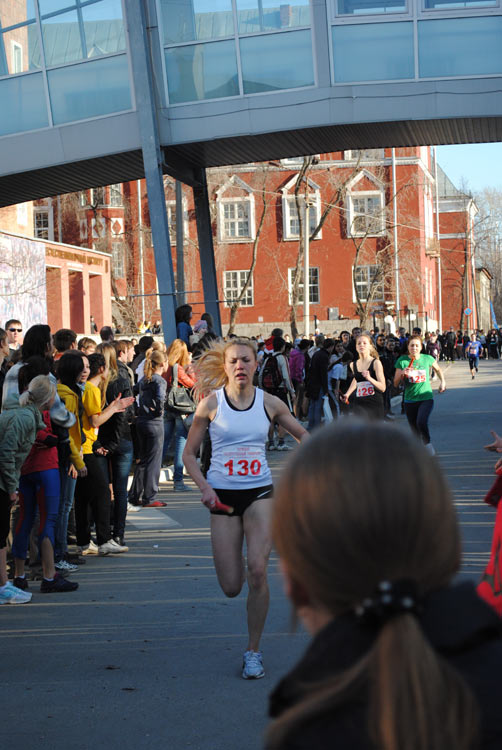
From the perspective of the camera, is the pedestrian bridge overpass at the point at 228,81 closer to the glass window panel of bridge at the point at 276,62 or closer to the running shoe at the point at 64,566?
the glass window panel of bridge at the point at 276,62

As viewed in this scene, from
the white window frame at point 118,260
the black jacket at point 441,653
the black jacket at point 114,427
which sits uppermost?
the white window frame at point 118,260

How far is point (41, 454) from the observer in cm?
850

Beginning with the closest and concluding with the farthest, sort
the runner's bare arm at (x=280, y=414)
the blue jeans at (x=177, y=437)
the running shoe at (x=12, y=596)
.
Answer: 1. the runner's bare arm at (x=280, y=414)
2. the running shoe at (x=12, y=596)
3. the blue jeans at (x=177, y=437)

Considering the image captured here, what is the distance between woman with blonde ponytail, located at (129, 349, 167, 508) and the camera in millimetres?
12680

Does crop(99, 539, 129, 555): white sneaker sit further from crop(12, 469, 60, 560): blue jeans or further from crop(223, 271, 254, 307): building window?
crop(223, 271, 254, 307): building window

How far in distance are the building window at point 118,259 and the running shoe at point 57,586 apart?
57268 millimetres

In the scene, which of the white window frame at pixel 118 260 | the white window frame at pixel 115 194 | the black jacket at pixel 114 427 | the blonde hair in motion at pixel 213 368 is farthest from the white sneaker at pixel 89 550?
the white window frame at pixel 115 194

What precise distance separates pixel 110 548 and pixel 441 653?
349 inches

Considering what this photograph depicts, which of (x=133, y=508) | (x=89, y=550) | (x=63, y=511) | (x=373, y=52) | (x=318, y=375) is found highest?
(x=373, y=52)

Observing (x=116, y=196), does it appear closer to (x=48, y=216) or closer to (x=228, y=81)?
(x=48, y=216)

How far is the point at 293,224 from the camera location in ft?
222

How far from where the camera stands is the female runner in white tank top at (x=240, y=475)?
20.1 ft

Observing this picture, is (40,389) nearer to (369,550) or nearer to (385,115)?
(369,550)

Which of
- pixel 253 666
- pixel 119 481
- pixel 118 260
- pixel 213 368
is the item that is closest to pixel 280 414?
pixel 213 368
